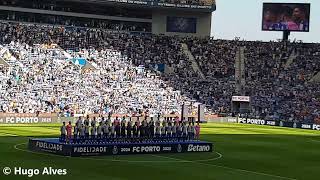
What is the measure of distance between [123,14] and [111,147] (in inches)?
2292

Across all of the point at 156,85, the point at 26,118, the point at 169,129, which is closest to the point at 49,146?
the point at 169,129

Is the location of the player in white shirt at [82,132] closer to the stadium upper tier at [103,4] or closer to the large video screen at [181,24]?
the stadium upper tier at [103,4]

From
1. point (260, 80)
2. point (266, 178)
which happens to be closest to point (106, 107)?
point (260, 80)

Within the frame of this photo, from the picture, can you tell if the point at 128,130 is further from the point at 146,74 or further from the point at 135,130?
the point at 146,74

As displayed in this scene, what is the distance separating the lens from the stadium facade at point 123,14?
83.1 meters

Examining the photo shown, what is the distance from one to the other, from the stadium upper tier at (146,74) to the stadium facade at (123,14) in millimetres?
3412

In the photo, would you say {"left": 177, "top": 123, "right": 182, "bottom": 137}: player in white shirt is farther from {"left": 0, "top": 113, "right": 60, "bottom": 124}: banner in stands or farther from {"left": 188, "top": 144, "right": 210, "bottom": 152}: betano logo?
{"left": 0, "top": 113, "right": 60, "bottom": 124}: banner in stands

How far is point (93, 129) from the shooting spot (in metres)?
33.8

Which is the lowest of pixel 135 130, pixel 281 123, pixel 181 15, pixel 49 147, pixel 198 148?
pixel 281 123

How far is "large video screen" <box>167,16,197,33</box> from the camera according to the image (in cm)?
9225

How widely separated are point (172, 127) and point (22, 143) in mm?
9362

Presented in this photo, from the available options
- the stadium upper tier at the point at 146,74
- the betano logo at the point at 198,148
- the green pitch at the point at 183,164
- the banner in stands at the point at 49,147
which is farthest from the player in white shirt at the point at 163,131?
the stadium upper tier at the point at 146,74

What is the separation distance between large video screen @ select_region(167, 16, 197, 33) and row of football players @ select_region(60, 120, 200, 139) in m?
54.7

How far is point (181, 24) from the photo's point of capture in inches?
3649
